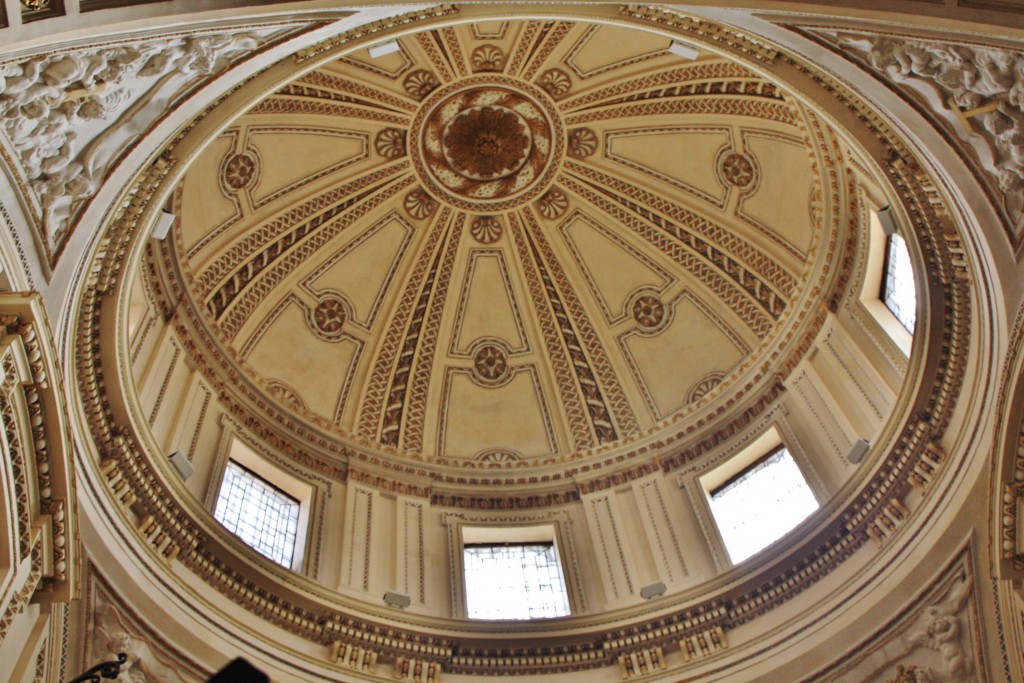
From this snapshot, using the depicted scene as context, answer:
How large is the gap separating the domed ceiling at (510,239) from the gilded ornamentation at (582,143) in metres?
0.04

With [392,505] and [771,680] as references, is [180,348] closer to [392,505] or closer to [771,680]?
[392,505]

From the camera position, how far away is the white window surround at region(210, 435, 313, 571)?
45.8 ft

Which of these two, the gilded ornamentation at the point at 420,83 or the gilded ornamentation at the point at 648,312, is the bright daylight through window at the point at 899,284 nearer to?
the gilded ornamentation at the point at 648,312

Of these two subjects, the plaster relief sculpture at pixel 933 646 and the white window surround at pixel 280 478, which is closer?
the plaster relief sculpture at pixel 933 646

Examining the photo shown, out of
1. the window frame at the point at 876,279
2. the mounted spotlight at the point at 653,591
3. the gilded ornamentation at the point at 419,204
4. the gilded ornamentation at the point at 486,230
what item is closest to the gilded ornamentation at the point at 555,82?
the gilded ornamentation at the point at 486,230

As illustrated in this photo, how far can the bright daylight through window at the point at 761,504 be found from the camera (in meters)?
13.6

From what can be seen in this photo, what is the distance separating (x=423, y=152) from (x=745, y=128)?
236 inches

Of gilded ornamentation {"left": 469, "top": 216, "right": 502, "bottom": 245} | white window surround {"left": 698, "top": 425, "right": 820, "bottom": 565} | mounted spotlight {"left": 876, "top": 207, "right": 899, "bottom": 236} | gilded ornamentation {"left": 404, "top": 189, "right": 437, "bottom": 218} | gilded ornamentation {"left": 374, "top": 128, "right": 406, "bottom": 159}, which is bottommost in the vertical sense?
mounted spotlight {"left": 876, "top": 207, "right": 899, "bottom": 236}

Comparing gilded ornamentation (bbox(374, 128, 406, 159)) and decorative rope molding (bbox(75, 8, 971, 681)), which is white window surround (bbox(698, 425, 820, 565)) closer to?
decorative rope molding (bbox(75, 8, 971, 681))

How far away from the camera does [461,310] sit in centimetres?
1894

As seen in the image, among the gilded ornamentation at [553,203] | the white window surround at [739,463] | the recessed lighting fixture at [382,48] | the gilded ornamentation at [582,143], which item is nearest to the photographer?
the recessed lighting fixture at [382,48]

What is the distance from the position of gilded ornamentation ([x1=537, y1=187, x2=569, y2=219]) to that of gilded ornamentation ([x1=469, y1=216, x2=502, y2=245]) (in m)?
0.92

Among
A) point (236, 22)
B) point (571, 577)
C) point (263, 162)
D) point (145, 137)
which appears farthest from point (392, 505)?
point (236, 22)

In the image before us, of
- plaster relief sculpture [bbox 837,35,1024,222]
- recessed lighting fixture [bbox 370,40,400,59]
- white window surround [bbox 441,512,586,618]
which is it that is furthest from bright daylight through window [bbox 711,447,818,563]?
recessed lighting fixture [bbox 370,40,400,59]
